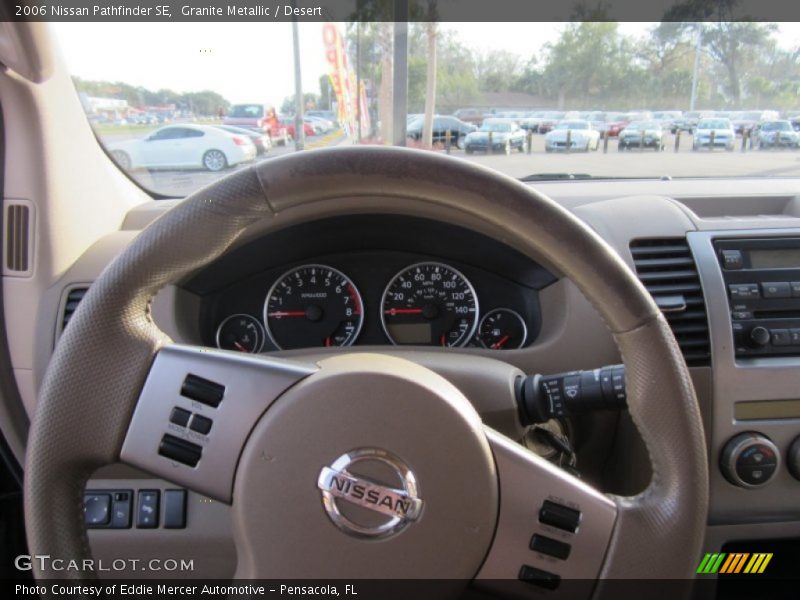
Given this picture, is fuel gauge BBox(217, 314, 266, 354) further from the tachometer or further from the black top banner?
the black top banner

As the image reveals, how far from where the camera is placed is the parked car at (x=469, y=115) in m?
2.17

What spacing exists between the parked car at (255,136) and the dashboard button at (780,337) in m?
1.38

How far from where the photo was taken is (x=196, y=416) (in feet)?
3.38

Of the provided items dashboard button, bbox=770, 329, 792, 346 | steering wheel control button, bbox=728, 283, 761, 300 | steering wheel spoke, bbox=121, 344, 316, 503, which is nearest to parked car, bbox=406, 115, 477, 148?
steering wheel control button, bbox=728, 283, 761, 300

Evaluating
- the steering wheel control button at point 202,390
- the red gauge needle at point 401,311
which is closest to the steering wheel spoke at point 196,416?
the steering wheel control button at point 202,390

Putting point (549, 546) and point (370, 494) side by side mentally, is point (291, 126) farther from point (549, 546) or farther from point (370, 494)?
point (549, 546)

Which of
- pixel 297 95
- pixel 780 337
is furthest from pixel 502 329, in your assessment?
pixel 297 95

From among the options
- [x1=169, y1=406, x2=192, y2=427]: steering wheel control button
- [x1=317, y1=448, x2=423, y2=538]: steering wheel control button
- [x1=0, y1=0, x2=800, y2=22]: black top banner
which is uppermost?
[x1=0, y1=0, x2=800, y2=22]: black top banner

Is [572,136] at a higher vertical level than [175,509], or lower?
higher

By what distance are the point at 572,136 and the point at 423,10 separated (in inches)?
25.7

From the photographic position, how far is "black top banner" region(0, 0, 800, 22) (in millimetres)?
1841

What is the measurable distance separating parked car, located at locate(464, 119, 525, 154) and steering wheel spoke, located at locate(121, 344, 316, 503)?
1258mm

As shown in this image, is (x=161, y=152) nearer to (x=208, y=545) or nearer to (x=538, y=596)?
(x=208, y=545)

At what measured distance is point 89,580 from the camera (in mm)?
1036
